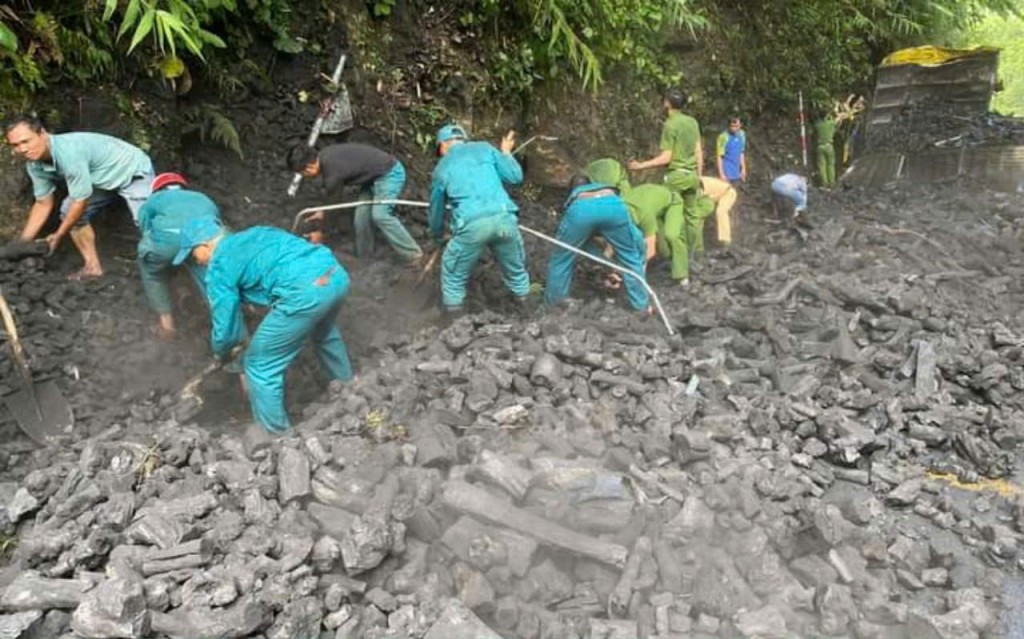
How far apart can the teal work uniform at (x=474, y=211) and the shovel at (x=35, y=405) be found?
8.47 feet

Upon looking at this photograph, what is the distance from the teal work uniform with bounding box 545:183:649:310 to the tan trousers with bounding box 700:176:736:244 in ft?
7.58

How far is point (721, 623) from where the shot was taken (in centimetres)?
274

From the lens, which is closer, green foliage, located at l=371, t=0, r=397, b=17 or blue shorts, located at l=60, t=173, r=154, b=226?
blue shorts, located at l=60, t=173, r=154, b=226

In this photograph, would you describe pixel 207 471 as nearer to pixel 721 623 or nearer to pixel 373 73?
pixel 721 623

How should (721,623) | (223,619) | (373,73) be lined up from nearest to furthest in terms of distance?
(223,619)
(721,623)
(373,73)

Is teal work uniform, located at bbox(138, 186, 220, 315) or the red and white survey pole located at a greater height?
teal work uniform, located at bbox(138, 186, 220, 315)

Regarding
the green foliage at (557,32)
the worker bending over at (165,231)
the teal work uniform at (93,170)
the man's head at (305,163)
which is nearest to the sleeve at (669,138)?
the green foliage at (557,32)

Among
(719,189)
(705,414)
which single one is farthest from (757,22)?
(705,414)

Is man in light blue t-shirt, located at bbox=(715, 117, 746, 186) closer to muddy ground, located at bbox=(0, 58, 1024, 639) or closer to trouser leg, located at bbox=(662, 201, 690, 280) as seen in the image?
trouser leg, located at bbox=(662, 201, 690, 280)

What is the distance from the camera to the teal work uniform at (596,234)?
5.59 m

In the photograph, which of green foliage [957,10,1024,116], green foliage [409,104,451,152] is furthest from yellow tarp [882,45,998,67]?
green foliage [957,10,1024,116]

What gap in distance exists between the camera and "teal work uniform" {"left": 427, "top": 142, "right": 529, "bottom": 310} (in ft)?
16.5

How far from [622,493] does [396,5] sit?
19.0 feet

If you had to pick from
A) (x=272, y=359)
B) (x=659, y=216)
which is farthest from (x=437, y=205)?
(x=659, y=216)
